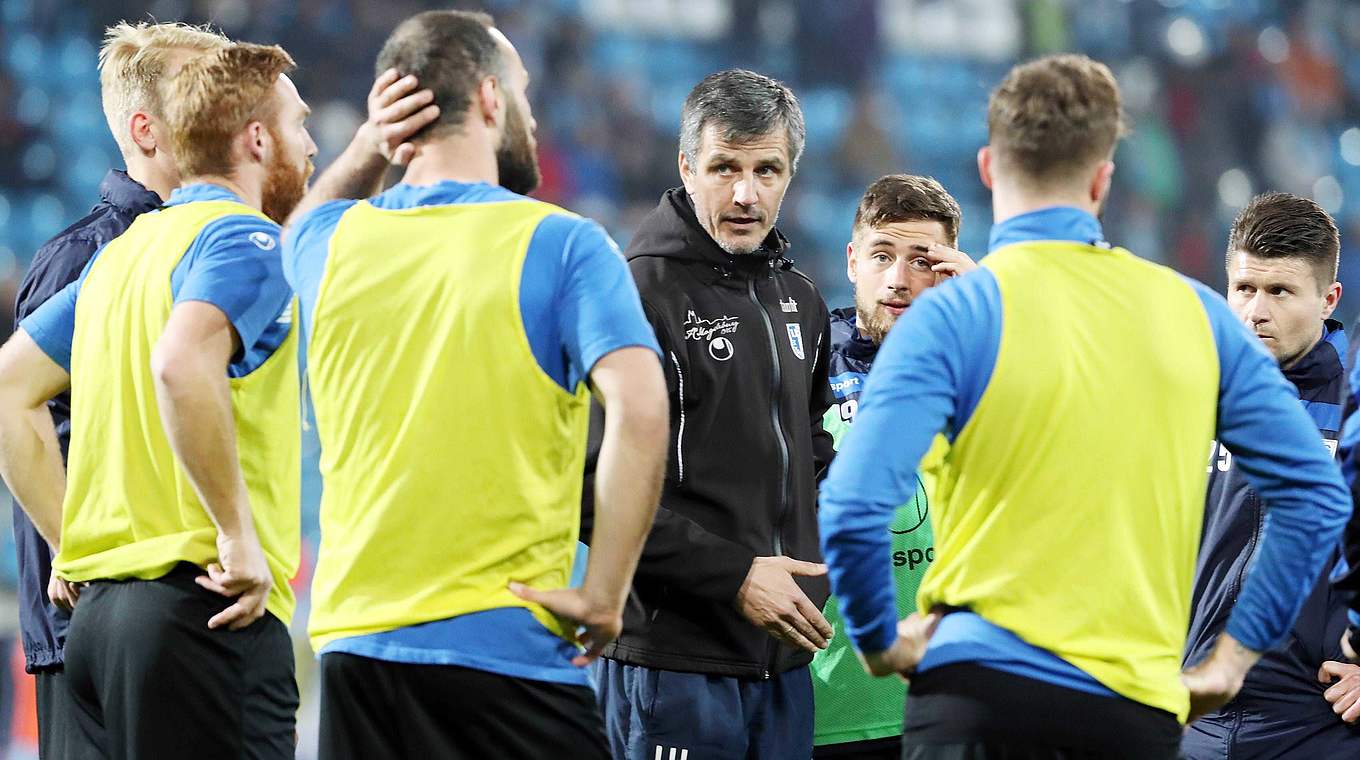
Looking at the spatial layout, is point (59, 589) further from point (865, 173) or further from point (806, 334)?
point (865, 173)

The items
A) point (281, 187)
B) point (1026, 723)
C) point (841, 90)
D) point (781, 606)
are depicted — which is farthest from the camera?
point (841, 90)

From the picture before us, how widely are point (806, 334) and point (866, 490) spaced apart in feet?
5.01

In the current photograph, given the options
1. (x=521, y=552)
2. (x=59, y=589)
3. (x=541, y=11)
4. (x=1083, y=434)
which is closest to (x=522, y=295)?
(x=521, y=552)

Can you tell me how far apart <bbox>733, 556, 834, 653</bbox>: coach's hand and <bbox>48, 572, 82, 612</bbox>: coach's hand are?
1430mm

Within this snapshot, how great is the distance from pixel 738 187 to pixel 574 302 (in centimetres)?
128

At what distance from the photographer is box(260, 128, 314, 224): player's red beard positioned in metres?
3.32

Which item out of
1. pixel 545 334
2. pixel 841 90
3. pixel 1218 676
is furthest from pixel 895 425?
pixel 841 90

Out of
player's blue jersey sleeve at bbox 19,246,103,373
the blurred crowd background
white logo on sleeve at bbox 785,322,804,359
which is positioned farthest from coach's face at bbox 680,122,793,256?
the blurred crowd background

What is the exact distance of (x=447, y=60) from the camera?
2674mm

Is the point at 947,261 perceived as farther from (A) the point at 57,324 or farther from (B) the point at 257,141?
(A) the point at 57,324

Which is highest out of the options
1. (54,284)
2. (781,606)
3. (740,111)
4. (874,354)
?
(740,111)

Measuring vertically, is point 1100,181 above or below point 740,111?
below

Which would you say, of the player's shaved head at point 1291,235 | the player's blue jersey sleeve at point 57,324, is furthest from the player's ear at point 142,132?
the player's shaved head at point 1291,235

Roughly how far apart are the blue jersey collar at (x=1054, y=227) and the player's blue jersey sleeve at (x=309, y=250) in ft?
3.79
